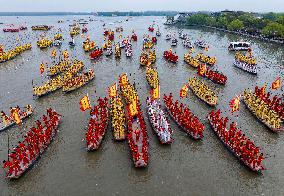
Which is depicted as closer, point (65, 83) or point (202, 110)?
point (202, 110)

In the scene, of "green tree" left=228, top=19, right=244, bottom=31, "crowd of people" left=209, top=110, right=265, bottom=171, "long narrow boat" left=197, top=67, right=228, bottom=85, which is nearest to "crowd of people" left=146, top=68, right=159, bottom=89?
"long narrow boat" left=197, top=67, right=228, bottom=85

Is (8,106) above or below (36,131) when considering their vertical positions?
below

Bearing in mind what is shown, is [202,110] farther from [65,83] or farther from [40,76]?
[40,76]

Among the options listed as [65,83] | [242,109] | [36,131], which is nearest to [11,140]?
[36,131]

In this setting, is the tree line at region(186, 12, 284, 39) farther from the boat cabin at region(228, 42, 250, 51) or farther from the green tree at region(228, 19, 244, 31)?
the boat cabin at region(228, 42, 250, 51)

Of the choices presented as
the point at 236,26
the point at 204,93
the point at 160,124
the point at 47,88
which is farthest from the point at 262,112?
the point at 236,26

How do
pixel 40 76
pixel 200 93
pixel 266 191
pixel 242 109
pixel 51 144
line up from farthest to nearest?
1. pixel 40 76
2. pixel 200 93
3. pixel 242 109
4. pixel 51 144
5. pixel 266 191

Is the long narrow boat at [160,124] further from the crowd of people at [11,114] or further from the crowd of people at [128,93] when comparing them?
the crowd of people at [11,114]
